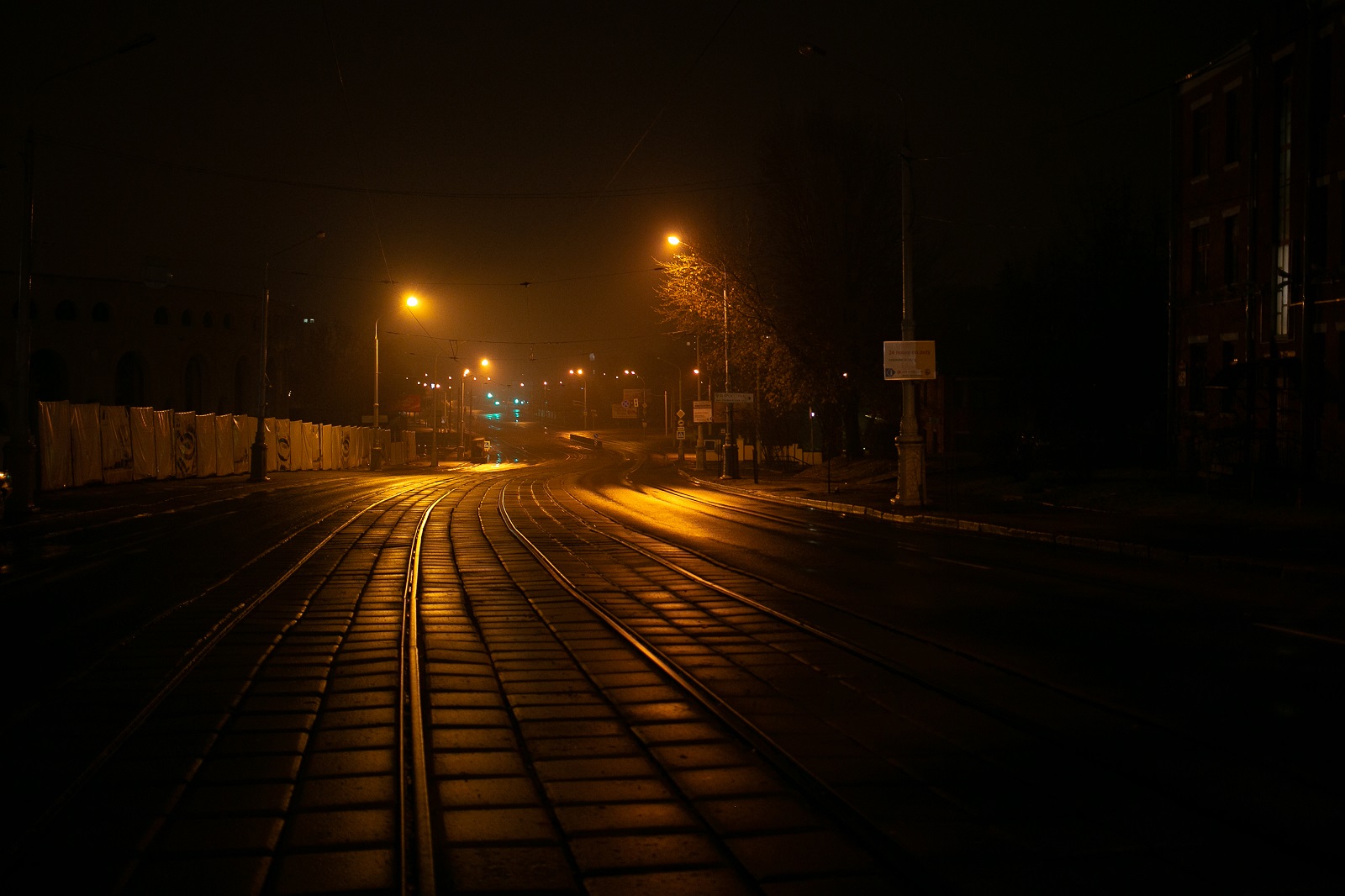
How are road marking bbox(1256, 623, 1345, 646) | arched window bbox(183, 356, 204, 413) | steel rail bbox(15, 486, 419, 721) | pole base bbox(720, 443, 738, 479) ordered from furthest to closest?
1. arched window bbox(183, 356, 204, 413)
2. pole base bbox(720, 443, 738, 479)
3. road marking bbox(1256, 623, 1345, 646)
4. steel rail bbox(15, 486, 419, 721)

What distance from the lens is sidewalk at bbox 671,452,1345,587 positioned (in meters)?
14.5

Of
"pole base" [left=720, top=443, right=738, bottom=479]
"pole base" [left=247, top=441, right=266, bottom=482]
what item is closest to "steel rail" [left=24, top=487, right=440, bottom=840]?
"pole base" [left=247, top=441, right=266, bottom=482]

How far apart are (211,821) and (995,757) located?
3725 mm

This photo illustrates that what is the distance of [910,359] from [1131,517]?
18.7 feet

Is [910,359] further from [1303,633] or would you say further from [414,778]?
[414,778]

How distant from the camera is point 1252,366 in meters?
26.6

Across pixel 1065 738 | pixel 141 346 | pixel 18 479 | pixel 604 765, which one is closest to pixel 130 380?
pixel 141 346

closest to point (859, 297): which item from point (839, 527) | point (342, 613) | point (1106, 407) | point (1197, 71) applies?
point (1106, 407)

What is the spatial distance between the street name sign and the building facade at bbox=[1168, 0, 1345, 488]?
246 inches

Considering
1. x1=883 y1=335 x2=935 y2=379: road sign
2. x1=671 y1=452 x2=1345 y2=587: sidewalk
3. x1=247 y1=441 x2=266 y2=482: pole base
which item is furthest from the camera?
x1=247 y1=441 x2=266 y2=482: pole base

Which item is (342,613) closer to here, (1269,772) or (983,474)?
(1269,772)

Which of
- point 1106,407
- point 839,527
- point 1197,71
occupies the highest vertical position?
point 1197,71

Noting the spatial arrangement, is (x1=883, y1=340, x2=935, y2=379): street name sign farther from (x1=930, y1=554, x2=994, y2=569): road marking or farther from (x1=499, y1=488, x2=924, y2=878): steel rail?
(x1=499, y1=488, x2=924, y2=878): steel rail

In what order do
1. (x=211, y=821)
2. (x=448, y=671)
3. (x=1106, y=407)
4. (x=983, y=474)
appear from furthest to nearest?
(x=1106, y=407)
(x=983, y=474)
(x=448, y=671)
(x=211, y=821)
